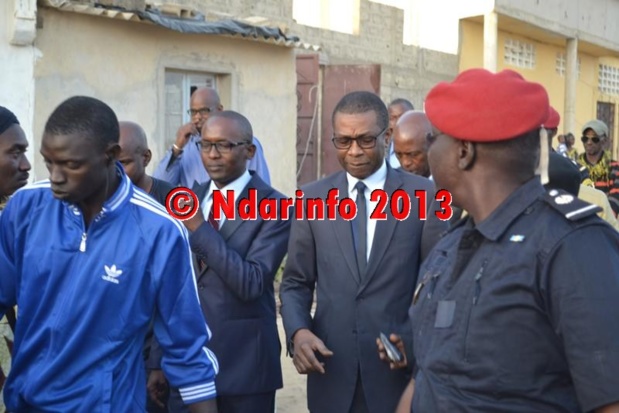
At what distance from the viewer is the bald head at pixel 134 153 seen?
4.26 metres

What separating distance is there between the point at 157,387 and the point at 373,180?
140 cm

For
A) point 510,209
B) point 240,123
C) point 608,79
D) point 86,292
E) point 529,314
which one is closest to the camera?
point 529,314

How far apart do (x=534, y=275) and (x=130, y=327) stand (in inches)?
54.2

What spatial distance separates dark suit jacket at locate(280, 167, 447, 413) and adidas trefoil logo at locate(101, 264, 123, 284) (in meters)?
1.06

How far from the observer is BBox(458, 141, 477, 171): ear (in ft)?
6.83

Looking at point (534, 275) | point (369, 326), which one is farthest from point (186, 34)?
point (534, 275)

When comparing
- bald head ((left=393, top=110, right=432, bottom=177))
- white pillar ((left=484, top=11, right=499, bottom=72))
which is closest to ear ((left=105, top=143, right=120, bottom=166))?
bald head ((left=393, top=110, right=432, bottom=177))

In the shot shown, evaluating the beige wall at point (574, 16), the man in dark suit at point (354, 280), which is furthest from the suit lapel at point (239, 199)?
the beige wall at point (574, 16)

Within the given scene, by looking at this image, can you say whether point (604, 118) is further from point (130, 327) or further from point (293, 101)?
point (130, 327)

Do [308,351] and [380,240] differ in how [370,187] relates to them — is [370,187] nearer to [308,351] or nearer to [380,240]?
[380,240]

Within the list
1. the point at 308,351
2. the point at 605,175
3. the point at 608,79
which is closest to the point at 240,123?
the point at 308,351

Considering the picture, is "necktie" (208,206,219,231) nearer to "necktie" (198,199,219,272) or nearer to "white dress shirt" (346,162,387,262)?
"necktie" (198,199,219,272)

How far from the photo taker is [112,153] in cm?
268

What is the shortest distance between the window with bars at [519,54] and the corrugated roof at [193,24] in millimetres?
10506
